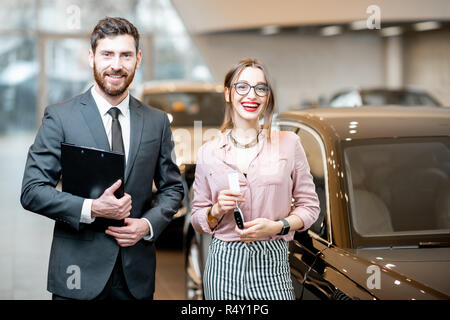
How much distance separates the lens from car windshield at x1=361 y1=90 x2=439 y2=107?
37.8 feet

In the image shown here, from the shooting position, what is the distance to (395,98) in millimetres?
11773

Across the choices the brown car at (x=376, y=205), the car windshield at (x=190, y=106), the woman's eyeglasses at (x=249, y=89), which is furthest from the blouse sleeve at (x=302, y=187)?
the car windshield at (x=190, y=106)

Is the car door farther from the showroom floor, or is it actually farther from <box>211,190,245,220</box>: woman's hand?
the showroom floor

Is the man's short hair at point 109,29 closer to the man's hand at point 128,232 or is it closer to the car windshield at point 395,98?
the man's hand at point 128,232

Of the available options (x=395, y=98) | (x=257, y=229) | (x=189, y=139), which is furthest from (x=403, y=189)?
(x=395, y=98)

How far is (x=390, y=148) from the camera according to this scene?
10.7 feet

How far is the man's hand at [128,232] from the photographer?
246cm

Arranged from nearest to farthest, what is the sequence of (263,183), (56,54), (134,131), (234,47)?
(263,183) < (134,131) < (234,47) < (56,54)

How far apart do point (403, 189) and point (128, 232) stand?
176cm

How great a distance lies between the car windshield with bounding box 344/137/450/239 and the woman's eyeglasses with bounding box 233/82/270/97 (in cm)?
87

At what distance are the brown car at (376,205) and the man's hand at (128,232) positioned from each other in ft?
2.70

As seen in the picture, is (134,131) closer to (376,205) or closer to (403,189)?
(376,205)

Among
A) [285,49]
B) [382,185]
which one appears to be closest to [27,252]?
[382,185]

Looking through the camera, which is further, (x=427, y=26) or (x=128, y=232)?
(x=427, y=26)
